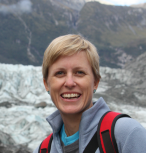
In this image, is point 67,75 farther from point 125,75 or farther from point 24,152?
point 125,75

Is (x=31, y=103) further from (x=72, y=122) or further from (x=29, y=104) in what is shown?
(x=72, y=122)

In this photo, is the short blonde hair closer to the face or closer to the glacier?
the face

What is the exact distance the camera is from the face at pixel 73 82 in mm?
1230

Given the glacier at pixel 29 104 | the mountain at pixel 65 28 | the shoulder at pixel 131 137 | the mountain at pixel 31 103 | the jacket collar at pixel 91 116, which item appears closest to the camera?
the shoulder at pixel 131 137

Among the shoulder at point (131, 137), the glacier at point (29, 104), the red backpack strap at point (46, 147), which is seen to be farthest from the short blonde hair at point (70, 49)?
the glacier at point (29, 104)

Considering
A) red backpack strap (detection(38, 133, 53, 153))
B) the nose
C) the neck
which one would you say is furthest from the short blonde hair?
red backpack strap (detection(38, 133, 53, 153))

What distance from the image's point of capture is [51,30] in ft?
278

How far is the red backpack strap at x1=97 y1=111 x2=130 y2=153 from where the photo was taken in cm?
100

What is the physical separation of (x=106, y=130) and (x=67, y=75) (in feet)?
1.34

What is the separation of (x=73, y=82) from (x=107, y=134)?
37 centimetres

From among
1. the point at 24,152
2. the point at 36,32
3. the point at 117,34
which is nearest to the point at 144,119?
the point at 24,152

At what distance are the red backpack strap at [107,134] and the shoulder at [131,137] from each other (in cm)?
3

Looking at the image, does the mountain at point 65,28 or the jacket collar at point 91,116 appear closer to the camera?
the jacket collar at point 91,116

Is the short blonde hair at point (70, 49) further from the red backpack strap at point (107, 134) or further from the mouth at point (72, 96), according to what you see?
the red backpack strap at point (107, 134)
